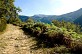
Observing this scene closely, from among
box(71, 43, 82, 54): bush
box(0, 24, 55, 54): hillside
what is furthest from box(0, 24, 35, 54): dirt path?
box(71, 43, 82, 54): bush

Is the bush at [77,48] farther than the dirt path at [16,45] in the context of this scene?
No

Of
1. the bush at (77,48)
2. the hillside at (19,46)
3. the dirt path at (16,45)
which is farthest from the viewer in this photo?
the dirt path at (16,45)

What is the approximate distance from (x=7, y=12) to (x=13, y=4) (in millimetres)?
5230

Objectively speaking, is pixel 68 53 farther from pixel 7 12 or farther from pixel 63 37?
pixel 7 12

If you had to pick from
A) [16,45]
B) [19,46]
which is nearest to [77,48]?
[19,46]

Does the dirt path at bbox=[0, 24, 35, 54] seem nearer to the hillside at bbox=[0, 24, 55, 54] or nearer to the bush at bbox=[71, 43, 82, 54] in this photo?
the hillside at bbox=[0, 24, 55, 54]

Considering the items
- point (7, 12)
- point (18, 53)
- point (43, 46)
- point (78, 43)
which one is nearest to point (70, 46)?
point (78, 43)

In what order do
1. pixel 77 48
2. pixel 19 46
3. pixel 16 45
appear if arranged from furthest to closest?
pixel 16 45 < pixel 19 46 < pixel 77 48

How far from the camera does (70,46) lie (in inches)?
524

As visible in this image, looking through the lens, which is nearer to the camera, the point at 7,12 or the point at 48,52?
the point at 48,52

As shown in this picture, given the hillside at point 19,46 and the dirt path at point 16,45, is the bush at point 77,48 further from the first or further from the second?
the dirt path at point 16,45

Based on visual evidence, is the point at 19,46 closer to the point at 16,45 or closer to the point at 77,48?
the point at 16,45

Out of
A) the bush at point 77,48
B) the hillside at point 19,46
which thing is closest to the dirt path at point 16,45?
the hillside at point 19,46

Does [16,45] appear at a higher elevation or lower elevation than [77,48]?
lower
